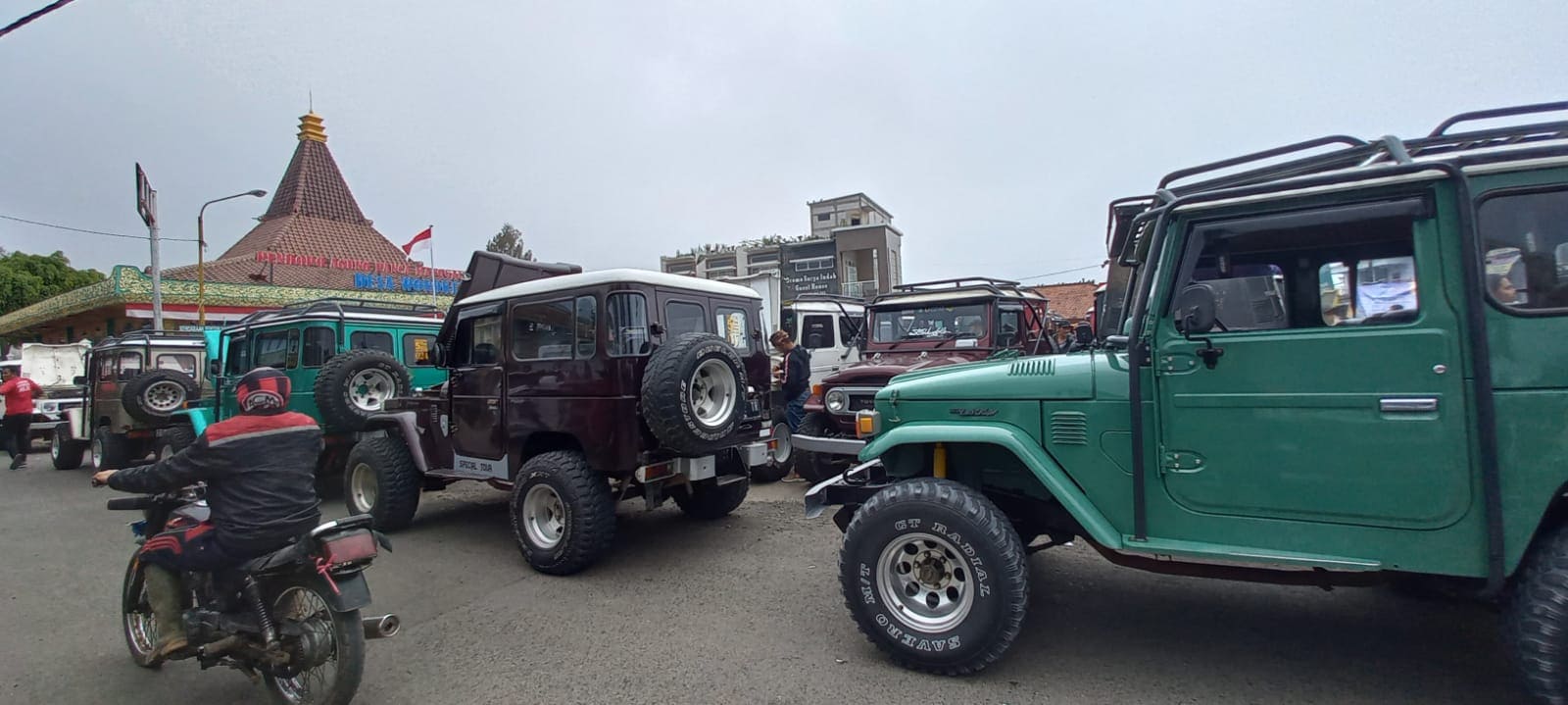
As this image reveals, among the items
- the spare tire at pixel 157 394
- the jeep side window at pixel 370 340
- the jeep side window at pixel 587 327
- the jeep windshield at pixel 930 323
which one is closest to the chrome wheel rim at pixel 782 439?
the jeep windshield at pixel 930 323

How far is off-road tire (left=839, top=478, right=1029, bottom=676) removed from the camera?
3.29 m

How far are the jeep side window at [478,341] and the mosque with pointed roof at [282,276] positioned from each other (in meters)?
12.5

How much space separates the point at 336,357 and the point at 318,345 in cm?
149

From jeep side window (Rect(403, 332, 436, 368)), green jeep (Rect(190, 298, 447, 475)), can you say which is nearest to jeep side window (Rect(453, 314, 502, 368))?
green jeep (Rect(190, 298, 447, 475))

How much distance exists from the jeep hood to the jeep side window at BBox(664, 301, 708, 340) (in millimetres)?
2193

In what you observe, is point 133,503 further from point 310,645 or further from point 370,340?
point 370,340

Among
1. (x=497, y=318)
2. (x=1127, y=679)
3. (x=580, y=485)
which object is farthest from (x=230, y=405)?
(x=1127, y=679)

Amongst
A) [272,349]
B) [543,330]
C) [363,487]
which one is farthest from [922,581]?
[272,349]

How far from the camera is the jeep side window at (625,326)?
5133 mm

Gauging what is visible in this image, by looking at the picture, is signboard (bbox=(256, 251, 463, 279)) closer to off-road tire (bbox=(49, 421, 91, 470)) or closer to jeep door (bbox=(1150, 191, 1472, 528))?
off-road tire (bbox=(49, 421, 91, 470))

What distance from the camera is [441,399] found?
20.9 ft

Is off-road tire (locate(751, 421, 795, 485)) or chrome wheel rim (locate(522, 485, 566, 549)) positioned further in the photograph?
off-road tire (locate(751, 421, 795, 485))

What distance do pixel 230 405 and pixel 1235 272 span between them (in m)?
12.0

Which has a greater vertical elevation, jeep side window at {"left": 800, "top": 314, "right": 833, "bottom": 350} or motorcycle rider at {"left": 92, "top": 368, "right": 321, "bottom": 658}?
jeep side window at {"left": 800, "top": 314, "right": 833, "bottom": 350}
